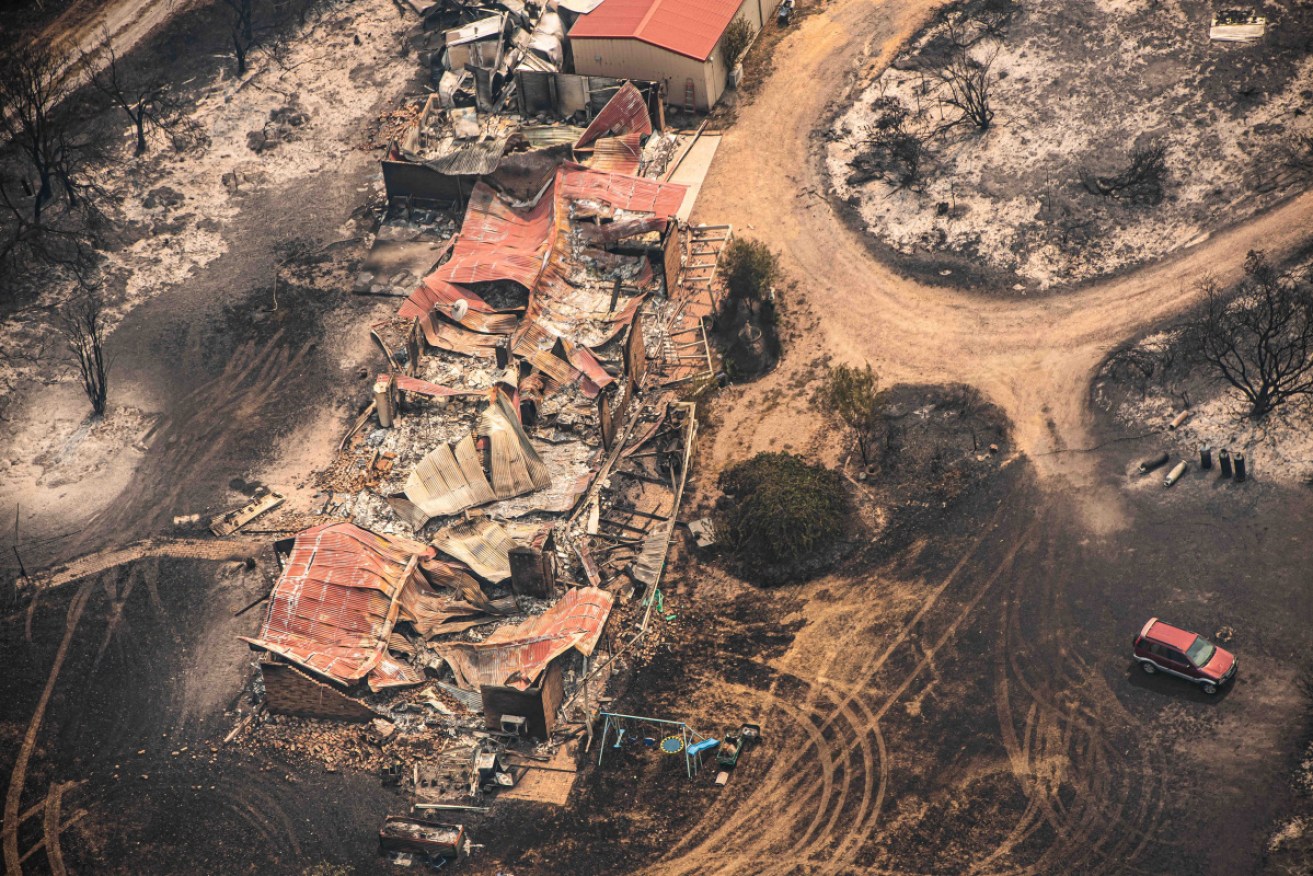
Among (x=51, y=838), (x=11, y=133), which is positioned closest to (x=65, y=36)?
(x=11, y=133)

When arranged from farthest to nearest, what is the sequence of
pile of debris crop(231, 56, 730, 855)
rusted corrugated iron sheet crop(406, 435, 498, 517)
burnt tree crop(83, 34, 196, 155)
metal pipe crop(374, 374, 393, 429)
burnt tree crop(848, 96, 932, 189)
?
burnt tree crop(83, 34, 196, 155), burnt tree crop(848, 96, 932, 189), metal pipe crop(374, 374, 393, 429), rusted corrugated iron sheet crop(406, 435, 498, 517), pile of debris crop(231, 56, 730, 855)

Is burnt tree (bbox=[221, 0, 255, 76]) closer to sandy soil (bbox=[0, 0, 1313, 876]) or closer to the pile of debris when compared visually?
the pile of debris

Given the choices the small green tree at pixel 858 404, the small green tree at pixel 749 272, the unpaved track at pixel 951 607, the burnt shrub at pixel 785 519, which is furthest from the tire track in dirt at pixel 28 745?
the small green tree at pixel 858 404

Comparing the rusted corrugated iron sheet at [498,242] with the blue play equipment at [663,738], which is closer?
the blue play equipment at [663,738]

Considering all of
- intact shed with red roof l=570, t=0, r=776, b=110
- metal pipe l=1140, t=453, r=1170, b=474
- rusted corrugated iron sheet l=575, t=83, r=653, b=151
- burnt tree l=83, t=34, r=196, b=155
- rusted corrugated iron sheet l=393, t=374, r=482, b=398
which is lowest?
metal pipe l=1140, t=453, r=1170, b=474

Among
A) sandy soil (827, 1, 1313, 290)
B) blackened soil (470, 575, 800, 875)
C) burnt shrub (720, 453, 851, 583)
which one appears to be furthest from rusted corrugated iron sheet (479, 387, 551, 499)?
sandy soil (827, 1, 1313, 290)

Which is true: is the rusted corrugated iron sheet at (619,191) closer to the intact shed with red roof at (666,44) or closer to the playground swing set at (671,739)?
the intact shed with red roof at (666,44)

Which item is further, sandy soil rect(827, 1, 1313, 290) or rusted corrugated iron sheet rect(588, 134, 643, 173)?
rusted corrugated iron sheet rect(588, 134, 643, 173)
